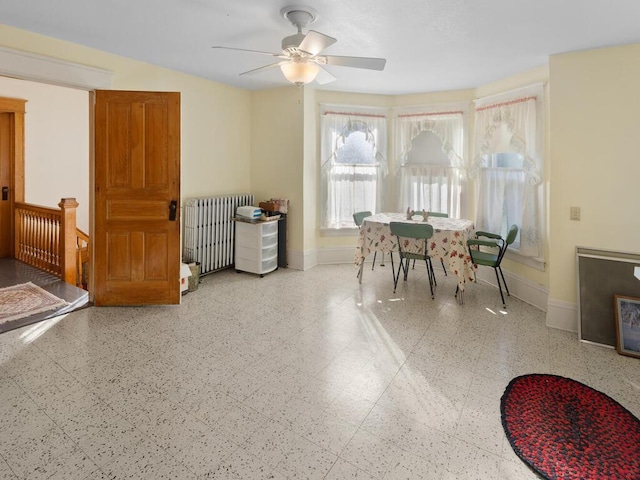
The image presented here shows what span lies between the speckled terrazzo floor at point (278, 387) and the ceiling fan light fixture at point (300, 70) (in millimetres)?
2130

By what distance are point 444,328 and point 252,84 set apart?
3.97 meters

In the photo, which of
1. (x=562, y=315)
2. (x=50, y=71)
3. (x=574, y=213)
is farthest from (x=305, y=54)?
(x=562, y=315)

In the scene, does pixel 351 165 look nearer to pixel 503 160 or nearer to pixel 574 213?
pixel 503 160

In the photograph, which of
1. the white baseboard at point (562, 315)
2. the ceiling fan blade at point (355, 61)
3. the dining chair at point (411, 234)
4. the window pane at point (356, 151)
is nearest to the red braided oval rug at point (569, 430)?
the white baseboard at point (562, 315)

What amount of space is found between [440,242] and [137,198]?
128 inches

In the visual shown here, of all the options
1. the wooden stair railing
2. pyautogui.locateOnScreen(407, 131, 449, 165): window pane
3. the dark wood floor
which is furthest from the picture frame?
the wooden stair railing

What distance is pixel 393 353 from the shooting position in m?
2.93

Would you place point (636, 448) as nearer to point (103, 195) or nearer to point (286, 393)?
point (286, 393)

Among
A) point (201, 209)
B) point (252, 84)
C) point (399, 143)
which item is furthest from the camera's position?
point (399, 143)

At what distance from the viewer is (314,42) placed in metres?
2.57

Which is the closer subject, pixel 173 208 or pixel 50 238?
pixel 173 208

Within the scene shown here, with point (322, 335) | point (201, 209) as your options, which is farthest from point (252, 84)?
point (322, 335)

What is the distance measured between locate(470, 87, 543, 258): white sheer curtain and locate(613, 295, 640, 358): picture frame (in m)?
1.06

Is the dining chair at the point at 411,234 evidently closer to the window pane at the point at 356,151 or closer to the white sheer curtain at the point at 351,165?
the white sheer curtain at the point at 351,165
